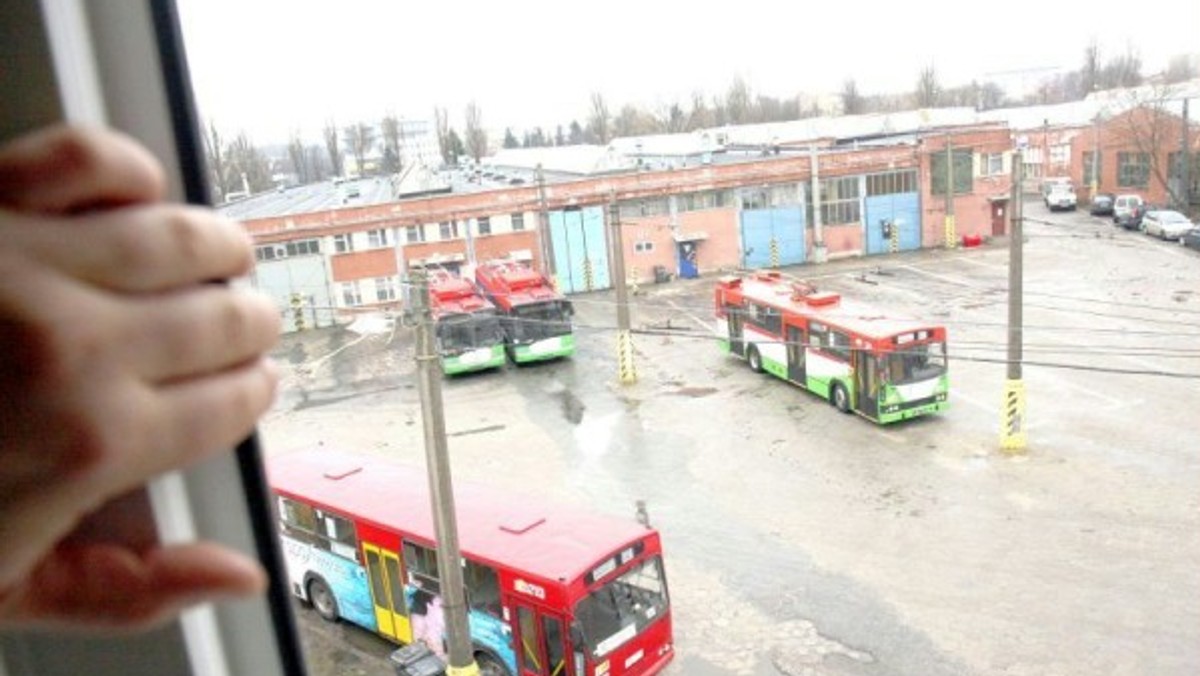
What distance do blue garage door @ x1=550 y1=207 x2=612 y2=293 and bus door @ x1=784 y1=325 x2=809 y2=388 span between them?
5.75 meters

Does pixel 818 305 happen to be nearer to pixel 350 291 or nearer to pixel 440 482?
pixel 440 482

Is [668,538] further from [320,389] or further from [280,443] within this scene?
[320,389]

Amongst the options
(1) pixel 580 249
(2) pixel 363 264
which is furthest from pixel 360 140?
(1) pixel 580 249

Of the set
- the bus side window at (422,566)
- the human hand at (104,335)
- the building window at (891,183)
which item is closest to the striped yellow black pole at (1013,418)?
the bus side window at (422,566)

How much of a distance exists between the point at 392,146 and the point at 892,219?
10.3 meters

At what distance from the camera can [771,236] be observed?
14.4m

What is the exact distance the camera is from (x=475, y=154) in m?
27.0

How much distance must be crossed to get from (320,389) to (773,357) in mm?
4448

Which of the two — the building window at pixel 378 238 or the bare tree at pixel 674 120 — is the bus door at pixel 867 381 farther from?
the bare tree at pixel 674 120

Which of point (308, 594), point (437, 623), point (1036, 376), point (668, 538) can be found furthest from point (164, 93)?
point (1036, 376)

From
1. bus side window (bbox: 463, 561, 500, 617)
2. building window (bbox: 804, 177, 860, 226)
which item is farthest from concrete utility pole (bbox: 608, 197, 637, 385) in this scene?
building window (bbox: 804, 177, 860, 226)

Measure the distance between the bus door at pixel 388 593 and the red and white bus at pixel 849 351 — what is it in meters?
2.82

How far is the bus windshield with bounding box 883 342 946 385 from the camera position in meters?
6.91

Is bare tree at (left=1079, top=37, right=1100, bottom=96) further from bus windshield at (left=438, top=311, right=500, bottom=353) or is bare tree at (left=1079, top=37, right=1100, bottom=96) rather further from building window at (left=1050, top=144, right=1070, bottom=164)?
bus windshield at (left=438, top=311, right=500, bottom=353)
